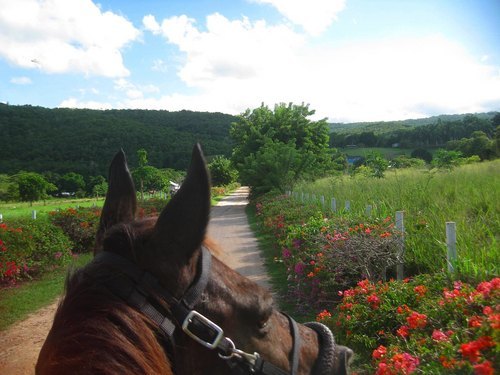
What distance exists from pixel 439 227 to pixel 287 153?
62.9ft

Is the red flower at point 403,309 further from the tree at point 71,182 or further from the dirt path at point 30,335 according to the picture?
the tree at point 71,182

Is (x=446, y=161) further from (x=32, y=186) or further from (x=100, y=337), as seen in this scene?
(x=32, y=186)

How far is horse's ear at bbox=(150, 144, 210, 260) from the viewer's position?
1.11 m

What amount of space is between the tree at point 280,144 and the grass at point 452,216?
15639 millimetres

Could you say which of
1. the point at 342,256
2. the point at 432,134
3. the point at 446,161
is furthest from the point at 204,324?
the point at 432,134

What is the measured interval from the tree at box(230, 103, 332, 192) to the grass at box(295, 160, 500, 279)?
15639 millimetres

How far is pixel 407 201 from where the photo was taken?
23.7 feet

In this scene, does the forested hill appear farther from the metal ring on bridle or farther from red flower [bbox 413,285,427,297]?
the metal ring on bridle

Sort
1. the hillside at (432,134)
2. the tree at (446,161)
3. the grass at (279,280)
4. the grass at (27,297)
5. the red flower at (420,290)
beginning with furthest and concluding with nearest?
the hillside at (432,134) < the tree at (446,161) < the grass at (27,297) < the grass at (279,280) < the red flower at (420,290)

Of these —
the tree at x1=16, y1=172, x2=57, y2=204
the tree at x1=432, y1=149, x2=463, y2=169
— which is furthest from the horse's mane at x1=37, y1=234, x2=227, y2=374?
the tree at x1=16, y1=172, x2=57, y2=204

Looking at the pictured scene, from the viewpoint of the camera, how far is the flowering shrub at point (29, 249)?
8859 millimetres


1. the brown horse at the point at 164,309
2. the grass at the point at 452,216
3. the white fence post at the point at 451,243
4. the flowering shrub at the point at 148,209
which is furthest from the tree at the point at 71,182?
the brown horse at the point at 164,309

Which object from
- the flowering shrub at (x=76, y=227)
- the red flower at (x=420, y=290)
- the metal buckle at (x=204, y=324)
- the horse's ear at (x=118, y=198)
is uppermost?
the horse's ear at (x=118, y=198)

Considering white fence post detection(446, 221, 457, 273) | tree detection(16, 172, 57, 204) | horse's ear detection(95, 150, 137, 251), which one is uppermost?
horse's ear detection(95, 150, 137, 251)
